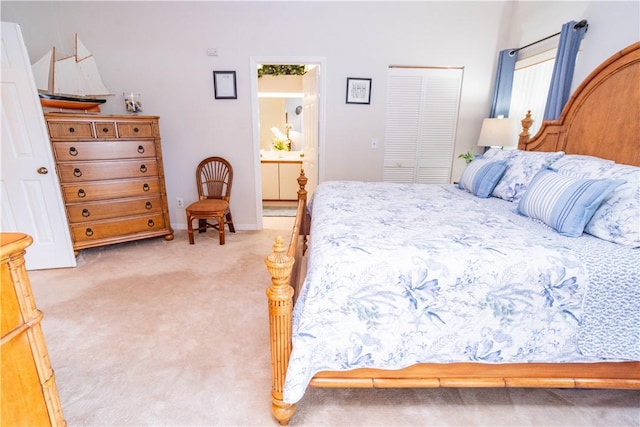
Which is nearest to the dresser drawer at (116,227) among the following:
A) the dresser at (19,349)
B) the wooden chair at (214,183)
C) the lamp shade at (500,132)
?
the wooden chair at (214,183)

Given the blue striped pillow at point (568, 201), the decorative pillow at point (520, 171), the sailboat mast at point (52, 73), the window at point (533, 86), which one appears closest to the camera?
the blue striped pillow at point (568, 201)

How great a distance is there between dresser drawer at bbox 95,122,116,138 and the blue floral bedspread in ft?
9.04

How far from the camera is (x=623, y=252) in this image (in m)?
1.35

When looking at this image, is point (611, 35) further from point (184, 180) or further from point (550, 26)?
point (184, 180)

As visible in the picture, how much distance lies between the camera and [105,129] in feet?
9.67

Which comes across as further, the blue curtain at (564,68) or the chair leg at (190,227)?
the chair leg at (190,227)

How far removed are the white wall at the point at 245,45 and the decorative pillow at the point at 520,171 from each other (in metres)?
1.63

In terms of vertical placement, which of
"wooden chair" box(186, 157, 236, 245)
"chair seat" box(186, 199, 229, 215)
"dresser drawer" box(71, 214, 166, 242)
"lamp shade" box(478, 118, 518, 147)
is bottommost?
"dresser drawer" box(71, 214, 166, 242)

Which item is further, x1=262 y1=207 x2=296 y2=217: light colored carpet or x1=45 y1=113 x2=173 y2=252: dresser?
x1=262 y1=207 x2=296 y2=217: light colored carpet

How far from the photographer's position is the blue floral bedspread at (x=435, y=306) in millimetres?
1239

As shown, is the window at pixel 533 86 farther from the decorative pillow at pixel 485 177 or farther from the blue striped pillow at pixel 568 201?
the blue striped pillow at pixel 568 201

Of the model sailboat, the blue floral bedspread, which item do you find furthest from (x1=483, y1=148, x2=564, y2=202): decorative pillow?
the model sailboat

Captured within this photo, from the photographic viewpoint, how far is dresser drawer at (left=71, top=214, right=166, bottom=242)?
2992 mm

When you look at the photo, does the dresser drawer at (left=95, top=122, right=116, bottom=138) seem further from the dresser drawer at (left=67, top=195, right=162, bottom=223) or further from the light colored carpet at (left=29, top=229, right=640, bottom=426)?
the light colored carpet at (left=29, top=229, right=640, bottom=426)
